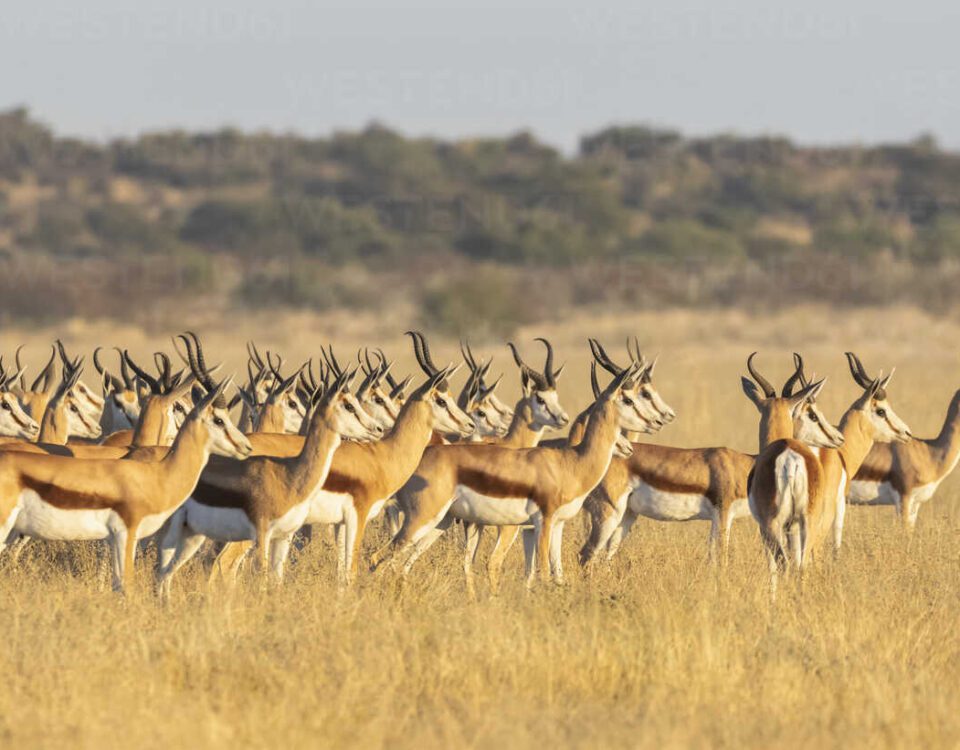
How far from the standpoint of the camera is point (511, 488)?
11.4 m

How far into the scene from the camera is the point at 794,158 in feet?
291

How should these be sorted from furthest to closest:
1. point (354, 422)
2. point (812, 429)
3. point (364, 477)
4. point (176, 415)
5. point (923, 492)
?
1. point (923, 492)
2. point (176, 415)
3. point (812, 429)
4. point (354, 422)
5. point (364, 477)

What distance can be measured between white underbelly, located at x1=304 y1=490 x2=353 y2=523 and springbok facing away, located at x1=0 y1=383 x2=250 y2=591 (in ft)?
2.72

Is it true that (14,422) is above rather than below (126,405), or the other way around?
below

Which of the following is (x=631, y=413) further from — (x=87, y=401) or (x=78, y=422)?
(x=87, y=401)

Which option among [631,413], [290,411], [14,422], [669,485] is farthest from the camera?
[290,411]

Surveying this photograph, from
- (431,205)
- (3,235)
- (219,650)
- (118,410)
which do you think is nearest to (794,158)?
(431,205)

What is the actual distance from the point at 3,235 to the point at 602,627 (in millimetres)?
64271

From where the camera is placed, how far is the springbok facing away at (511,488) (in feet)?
36.8

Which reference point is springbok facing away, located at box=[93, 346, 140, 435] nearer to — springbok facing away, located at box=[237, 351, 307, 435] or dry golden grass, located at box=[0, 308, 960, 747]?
springbok facing away, located at box=[237, 351, 307, 435]

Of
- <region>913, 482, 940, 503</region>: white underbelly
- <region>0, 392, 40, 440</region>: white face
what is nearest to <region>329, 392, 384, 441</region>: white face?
<region>0, 392, 40, 440</region>: white face

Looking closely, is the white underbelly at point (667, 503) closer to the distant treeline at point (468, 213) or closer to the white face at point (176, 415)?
the white face at point (176, 415)

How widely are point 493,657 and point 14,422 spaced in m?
6.59

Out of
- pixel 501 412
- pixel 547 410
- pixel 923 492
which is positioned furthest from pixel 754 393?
pixel 501 412
